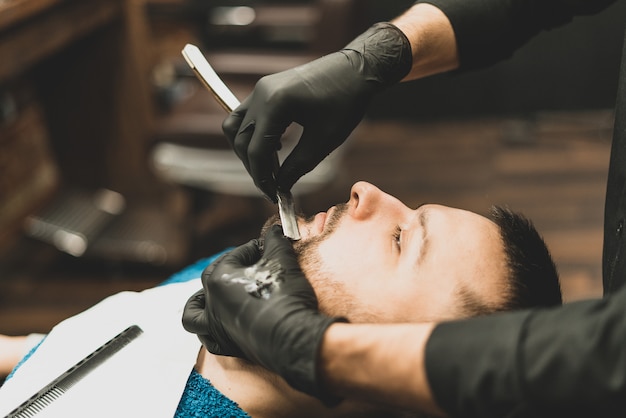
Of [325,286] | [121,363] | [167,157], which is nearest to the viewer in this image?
[325,286]

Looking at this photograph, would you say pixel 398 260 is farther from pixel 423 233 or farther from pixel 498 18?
pixel 498 18

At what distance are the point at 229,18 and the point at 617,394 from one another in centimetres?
263

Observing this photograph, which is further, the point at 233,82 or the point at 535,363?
the point at 233,82

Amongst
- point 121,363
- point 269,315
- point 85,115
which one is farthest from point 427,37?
point 85,115

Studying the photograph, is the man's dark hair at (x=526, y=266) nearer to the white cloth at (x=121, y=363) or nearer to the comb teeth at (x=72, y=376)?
the white cloth at (x=121, y=363)

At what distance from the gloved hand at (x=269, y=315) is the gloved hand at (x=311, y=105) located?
0.62ft

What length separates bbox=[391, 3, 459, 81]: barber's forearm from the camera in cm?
129

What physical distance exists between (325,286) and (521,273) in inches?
13.1

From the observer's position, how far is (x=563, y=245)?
281 cm

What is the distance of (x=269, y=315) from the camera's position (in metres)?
0.80

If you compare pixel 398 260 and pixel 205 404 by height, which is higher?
pixel 398 260

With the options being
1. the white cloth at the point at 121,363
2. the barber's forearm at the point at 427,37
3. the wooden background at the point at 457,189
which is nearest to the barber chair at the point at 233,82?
the wooden background at the point at 457,189

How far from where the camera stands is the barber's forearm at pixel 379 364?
0.72 meters

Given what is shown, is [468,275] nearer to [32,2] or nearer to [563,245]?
[32,2]
